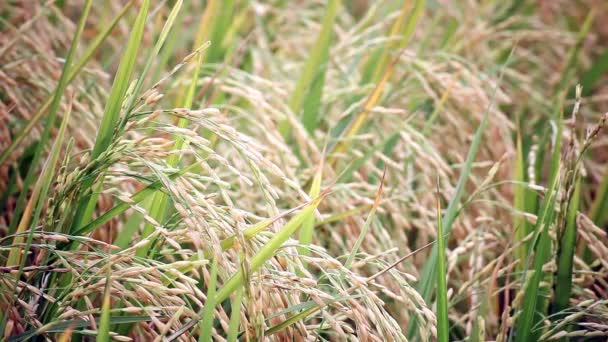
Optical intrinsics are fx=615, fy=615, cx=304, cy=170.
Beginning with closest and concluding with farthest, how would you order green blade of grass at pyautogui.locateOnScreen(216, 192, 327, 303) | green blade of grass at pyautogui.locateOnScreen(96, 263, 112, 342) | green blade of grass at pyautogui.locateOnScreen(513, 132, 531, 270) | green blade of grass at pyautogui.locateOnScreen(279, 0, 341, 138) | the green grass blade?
green blade of grass at pyautogui.locateOnScreen(96, 263, 112, 342) → green blade of grass at pyautogui.locateOnScreen(216, 192, 327, 303) → green blade of grass at pyautogui.locateOnScreen(513, 132, 531, 270) → green blade of grass at pyautogui.locateOnScreen(279, 0, 341, 138) → the green grass blade

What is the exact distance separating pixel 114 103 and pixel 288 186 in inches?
20.9

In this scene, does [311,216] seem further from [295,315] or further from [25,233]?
[25,233]

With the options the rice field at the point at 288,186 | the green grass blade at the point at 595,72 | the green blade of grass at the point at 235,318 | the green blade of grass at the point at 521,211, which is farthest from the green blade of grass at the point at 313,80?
the green grass blade at the point at 595,72

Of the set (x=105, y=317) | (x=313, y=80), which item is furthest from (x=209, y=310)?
(x=313, y=80)

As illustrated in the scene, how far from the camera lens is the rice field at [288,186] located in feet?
3.22

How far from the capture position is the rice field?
0.98 metres

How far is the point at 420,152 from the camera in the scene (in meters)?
1.52

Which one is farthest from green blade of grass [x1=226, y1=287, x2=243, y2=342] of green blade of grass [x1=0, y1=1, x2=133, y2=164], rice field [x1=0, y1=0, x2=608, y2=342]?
green blade of grass [x1=0, y1=1, x2=133, y2=164]

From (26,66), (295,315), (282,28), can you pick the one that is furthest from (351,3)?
(295,315)

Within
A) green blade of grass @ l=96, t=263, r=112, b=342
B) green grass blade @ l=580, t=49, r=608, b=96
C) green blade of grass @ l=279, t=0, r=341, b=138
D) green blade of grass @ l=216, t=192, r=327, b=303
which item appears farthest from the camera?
green grass blade @ l=580, t=49, r=608, b=96

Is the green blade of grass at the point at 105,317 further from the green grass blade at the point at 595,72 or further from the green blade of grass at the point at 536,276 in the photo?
the green grass blade at the point at 595,72

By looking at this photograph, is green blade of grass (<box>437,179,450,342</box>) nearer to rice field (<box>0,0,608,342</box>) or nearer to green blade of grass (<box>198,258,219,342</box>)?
rice field (<box>0,0,608,342</box>)

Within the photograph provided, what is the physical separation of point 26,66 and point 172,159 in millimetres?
574

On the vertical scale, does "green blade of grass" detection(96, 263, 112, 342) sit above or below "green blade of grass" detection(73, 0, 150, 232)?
below
